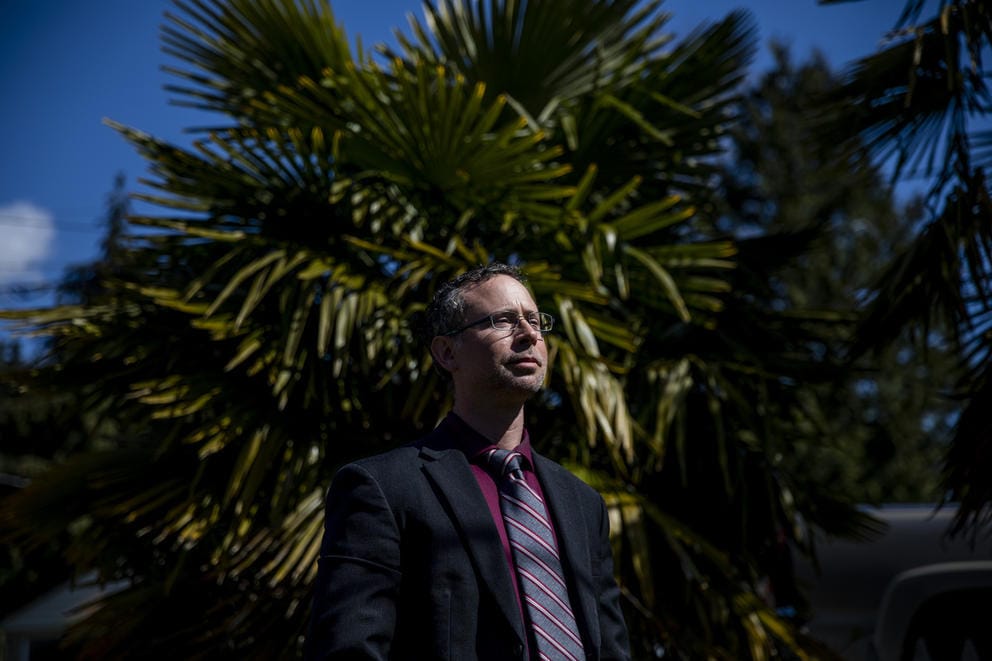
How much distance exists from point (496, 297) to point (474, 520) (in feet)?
1.54

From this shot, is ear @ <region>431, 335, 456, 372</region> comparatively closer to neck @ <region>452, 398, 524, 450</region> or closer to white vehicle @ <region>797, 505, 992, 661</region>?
neck @ <region>452, 398, 524, 450</region>

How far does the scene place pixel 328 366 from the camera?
13.5ft

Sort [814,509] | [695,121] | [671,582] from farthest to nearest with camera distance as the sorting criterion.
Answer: [695,121] < [814,509] < [671,582]

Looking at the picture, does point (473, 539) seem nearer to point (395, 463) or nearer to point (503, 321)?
point (395, 463)

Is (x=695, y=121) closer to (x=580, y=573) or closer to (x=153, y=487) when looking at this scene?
(x=153, y=487)

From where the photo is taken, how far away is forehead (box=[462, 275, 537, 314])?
6.32 ft

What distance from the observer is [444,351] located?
1980mm

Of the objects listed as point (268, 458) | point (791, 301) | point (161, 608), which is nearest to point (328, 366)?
point (268, 458)

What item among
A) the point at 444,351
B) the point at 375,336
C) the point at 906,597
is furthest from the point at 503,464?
the point at 906,597

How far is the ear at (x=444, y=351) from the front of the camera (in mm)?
1953

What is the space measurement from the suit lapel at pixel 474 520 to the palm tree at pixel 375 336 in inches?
77.2

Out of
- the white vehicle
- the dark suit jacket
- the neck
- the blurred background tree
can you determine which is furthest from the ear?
the white vehicle

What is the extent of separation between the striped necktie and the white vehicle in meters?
3.21

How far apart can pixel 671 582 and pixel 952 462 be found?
1220 millimetres
